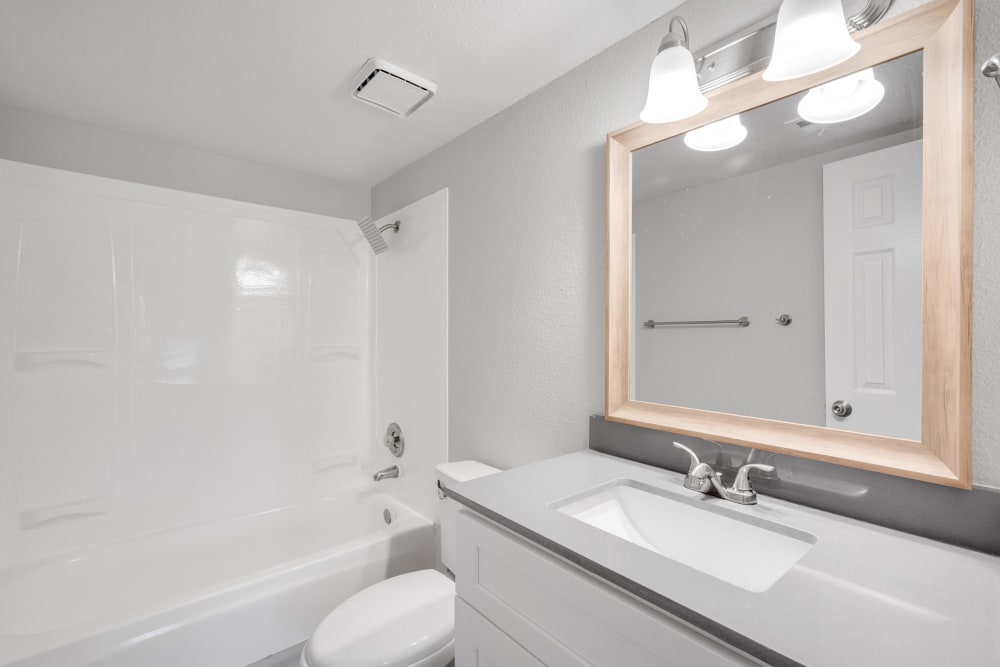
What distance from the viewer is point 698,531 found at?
0.96 m

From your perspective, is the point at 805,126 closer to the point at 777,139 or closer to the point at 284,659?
Result: the point at 777,139

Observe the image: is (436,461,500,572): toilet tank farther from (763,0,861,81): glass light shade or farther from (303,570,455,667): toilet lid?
(763,0,861,81): glass light shade

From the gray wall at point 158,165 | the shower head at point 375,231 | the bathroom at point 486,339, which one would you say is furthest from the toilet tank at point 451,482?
the gray wall at point 158,165

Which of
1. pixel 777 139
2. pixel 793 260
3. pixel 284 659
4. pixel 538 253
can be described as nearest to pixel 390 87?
pixel 538 253

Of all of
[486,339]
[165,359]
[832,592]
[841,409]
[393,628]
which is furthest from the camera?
[165,359]

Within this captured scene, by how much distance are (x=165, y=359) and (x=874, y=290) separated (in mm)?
2603

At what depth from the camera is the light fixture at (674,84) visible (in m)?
1.04

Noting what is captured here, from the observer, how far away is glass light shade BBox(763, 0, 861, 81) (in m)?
0.83

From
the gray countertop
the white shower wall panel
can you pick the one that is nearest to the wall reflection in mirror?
the gray countertop

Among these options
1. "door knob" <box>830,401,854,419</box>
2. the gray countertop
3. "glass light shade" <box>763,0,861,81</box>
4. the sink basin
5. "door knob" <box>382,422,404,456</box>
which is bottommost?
"door knob" <box>382,422,404,456</box>

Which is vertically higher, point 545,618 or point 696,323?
point 696,323

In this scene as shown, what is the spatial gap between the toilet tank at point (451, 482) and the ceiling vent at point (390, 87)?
1430mm

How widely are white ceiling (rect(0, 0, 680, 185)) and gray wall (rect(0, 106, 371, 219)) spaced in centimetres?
9

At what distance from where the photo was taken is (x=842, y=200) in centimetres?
95
